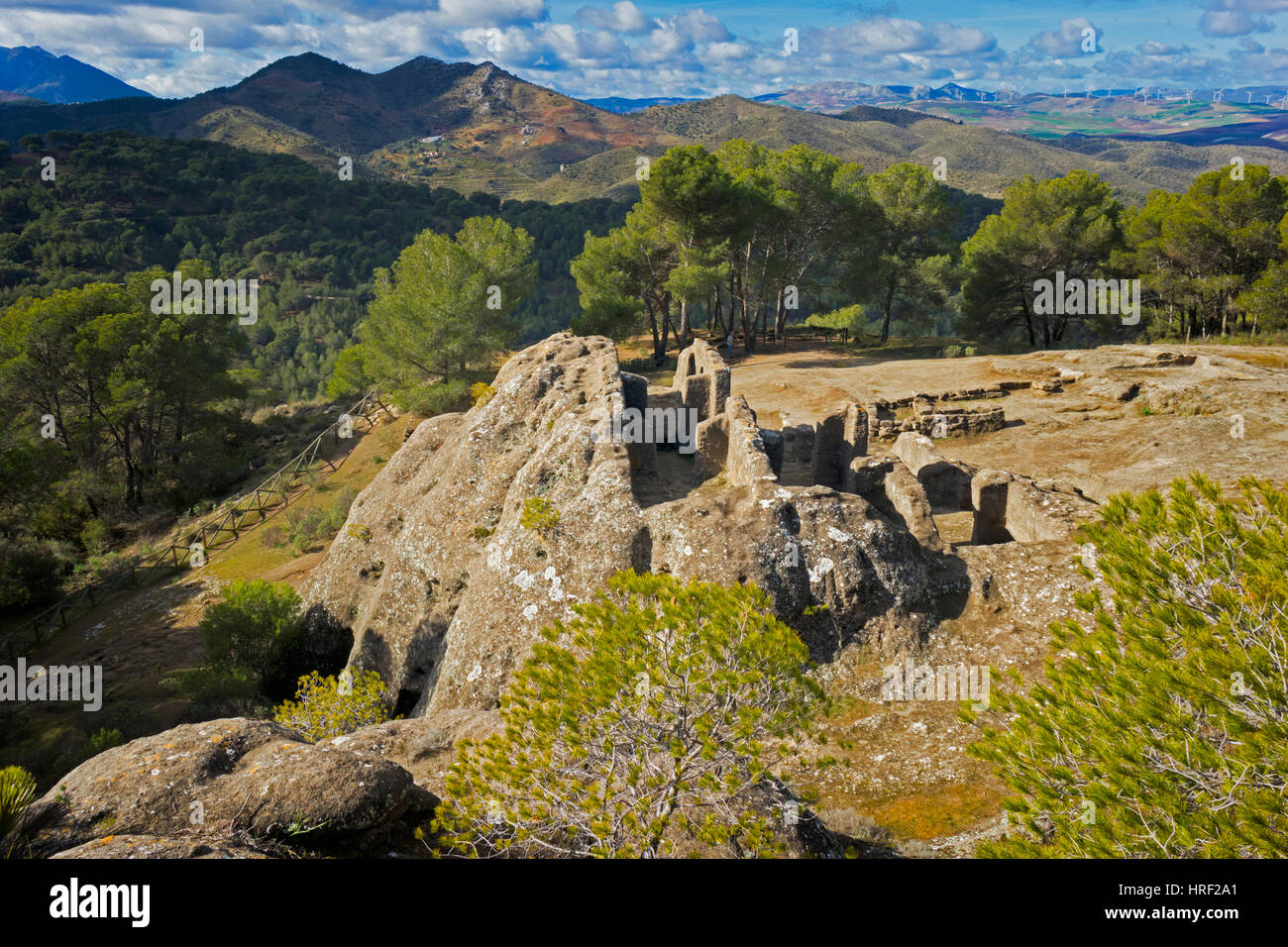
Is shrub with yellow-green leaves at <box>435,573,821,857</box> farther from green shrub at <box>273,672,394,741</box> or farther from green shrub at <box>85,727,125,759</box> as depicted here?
green shrub at <box>85,727,125,759</box>

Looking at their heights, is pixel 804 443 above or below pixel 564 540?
above

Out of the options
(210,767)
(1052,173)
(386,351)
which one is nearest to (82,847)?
(210,767)

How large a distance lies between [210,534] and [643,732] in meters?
28.4

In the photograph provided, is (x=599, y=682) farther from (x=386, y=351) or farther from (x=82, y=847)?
(x=386, y=351)

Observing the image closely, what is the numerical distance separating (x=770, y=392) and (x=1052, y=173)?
7637 inches

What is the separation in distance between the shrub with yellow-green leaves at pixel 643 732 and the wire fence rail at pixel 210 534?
882 inches

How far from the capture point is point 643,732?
21.1ft

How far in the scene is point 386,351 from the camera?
37250 millimetres

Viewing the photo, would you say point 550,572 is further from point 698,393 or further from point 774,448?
point 698,393

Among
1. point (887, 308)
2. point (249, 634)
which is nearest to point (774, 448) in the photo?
point (249, 634)

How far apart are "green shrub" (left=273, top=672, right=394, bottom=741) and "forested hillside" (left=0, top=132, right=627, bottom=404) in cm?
6143

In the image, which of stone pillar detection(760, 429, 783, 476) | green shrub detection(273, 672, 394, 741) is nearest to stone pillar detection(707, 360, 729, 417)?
stone pillar detection(760, 429, 783, 476)

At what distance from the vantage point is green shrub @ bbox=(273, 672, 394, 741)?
1269 cm
